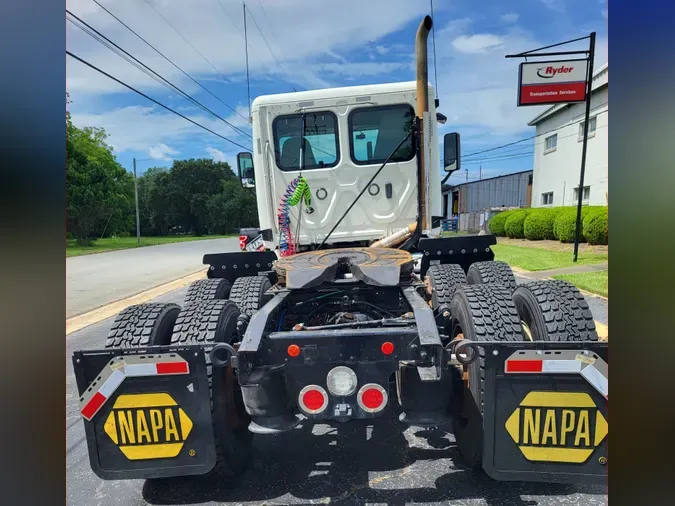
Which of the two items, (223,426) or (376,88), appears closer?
(223,426)

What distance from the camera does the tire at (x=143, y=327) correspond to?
8.70 feet

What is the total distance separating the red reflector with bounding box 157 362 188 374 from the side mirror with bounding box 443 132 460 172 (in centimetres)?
408

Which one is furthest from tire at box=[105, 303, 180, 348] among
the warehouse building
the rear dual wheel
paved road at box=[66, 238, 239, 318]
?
the warehouse building

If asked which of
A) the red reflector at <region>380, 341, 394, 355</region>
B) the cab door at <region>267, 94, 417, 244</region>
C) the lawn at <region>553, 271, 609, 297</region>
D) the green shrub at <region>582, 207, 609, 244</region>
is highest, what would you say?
the cab door at <region>267, 94, 417, 244</region>

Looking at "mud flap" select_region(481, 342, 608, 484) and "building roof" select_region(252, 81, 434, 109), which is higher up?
"building roof" select_region(252, 81, 434, 109)

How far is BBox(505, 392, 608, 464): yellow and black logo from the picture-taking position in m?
2.13

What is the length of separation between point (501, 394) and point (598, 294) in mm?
6613

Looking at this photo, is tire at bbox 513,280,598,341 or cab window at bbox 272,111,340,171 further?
cab window at bbox 272,111,340,171

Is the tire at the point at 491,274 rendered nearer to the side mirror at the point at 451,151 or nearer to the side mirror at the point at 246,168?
the side mirror at the point at 451,151

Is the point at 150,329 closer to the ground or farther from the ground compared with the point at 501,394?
farther from the ground

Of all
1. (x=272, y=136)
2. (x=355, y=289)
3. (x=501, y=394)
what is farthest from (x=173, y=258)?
(x=501, y=394)

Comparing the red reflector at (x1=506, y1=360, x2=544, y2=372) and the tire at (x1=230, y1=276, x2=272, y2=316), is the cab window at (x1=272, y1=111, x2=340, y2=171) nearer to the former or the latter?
the tire at (x1=230, y1=276, x2=272, y2=316)

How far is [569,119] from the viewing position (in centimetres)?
2161
